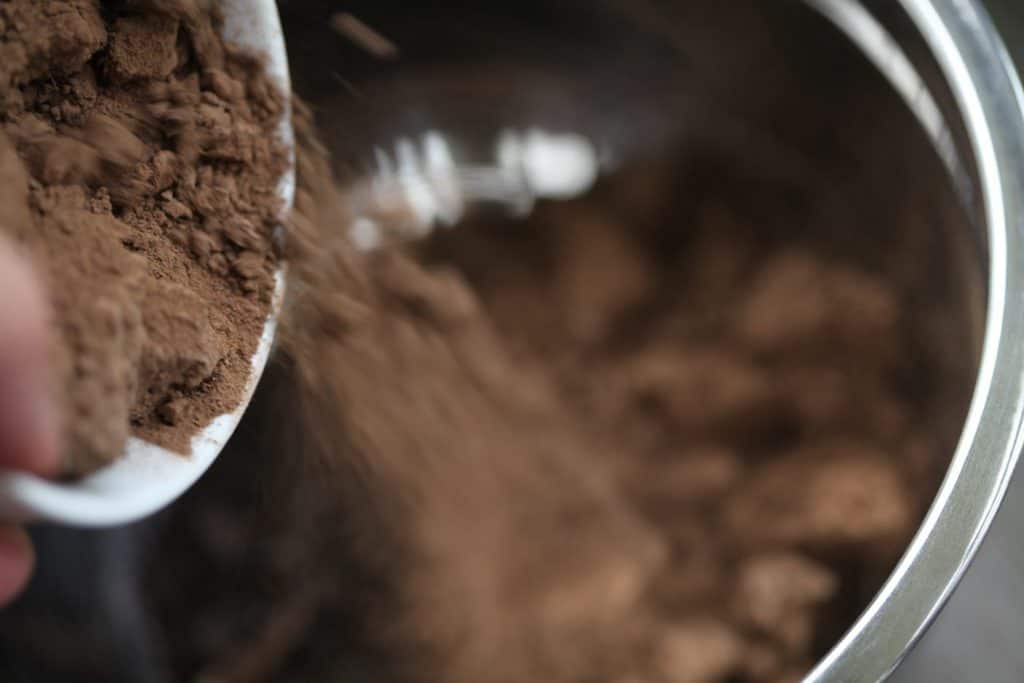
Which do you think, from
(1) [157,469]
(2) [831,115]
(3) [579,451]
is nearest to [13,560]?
(1) [157,469]

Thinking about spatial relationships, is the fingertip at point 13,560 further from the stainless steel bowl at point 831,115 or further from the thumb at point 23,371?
the stainless steel bowl at point 831,115

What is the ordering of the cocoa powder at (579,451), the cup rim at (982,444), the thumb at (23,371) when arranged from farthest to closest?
1. the cocoa powder at (579,451)
2. the cup rim at (982,444)
3. the thumb at (23,371)

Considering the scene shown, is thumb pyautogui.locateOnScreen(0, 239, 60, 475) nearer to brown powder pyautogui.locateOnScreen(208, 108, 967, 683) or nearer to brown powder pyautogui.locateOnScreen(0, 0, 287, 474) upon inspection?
brown powder pyautogui.locateOnScreen(0, 0, 287, 474)

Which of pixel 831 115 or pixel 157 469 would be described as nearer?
pixel 157 469

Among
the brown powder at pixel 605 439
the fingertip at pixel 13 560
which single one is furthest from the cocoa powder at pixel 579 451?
the fingertip at pixel 13 560

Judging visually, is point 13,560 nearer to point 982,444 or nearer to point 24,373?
point 24,373

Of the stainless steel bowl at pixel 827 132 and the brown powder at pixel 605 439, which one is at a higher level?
the stainless steel bowl at pixel 827 132
